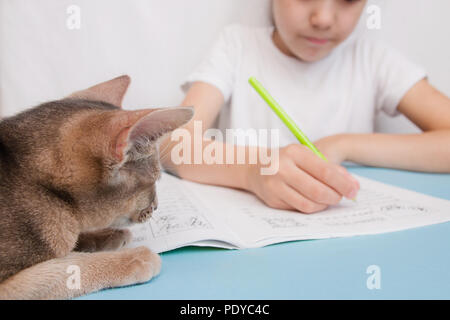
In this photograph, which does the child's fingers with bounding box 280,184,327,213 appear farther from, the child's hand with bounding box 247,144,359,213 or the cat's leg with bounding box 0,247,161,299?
the cat's leg with bounding box 0,247,161,299

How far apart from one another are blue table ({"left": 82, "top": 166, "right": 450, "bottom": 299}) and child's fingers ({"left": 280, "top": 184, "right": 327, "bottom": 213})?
133mm

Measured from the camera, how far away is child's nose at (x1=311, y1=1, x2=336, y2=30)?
1.04 meters

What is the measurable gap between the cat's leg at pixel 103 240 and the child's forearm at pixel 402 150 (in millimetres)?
696

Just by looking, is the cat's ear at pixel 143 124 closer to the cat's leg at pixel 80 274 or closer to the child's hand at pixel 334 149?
the cat's leg at pixel 80 274

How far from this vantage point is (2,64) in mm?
1276

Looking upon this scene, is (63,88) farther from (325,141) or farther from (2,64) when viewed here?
(325,141)

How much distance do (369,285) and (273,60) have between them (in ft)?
3.31

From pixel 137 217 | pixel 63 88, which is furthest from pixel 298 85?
pixel 137 217

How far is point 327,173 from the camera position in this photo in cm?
75

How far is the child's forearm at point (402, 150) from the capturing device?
3.50 feet

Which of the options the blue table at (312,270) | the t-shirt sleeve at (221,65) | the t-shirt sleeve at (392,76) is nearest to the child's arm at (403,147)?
the t-shirt sleeve at (392,76)

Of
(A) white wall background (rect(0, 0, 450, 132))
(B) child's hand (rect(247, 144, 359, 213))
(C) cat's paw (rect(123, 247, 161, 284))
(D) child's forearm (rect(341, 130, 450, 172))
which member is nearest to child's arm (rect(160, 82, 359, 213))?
(B) child's hand (rect(247, 144, 359, 213))

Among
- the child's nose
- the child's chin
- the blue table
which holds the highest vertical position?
the child's nose

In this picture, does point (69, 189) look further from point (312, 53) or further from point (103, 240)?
point (312, 53)
